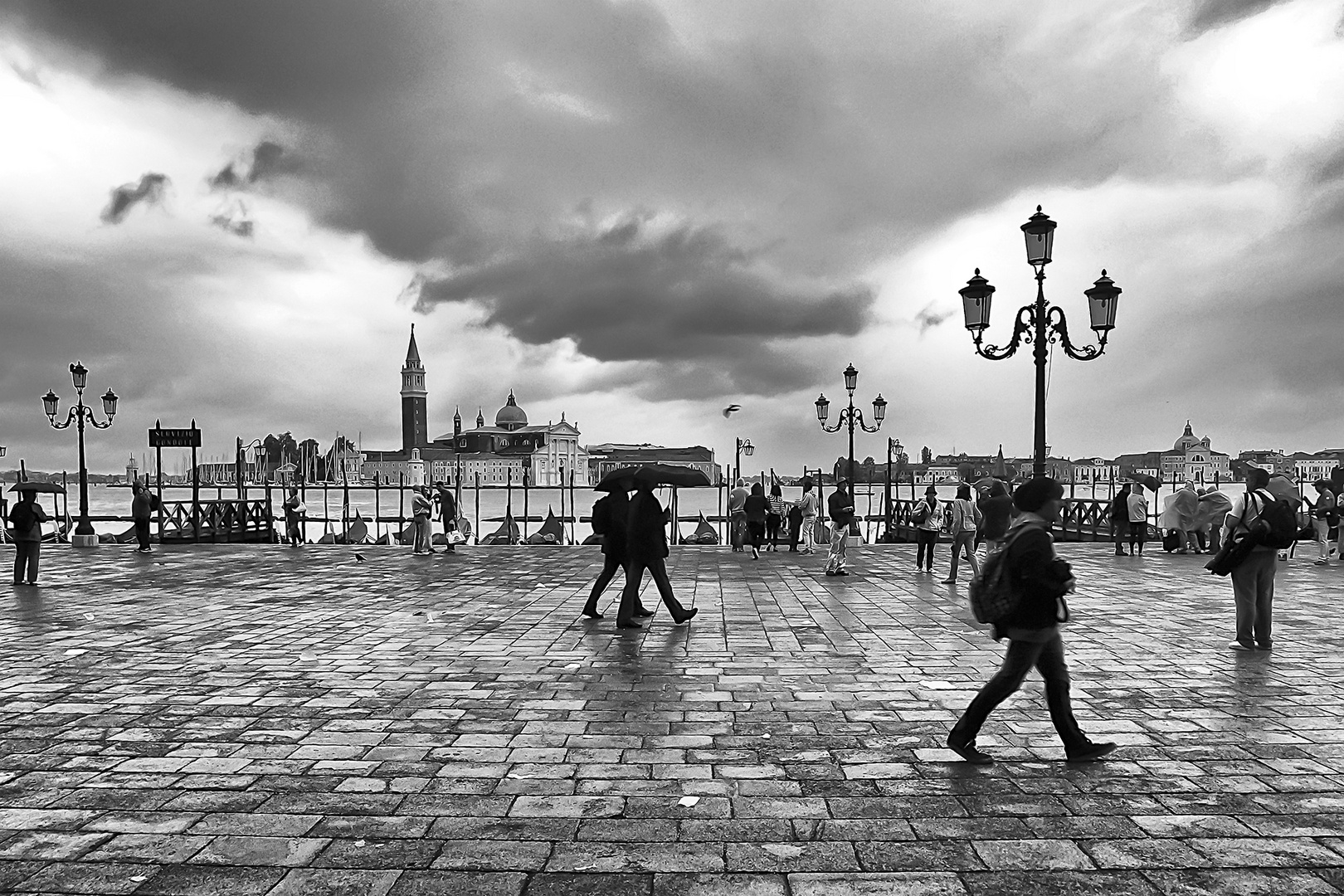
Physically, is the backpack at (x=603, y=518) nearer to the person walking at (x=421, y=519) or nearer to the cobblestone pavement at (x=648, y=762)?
the cobblestone pavement at (x=648, y=762)

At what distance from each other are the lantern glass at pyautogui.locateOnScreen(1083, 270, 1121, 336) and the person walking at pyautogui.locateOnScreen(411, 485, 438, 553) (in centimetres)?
1333

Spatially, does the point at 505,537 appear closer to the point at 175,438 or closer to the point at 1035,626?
the point at 175,438

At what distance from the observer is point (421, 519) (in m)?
20.5

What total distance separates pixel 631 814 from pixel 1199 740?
3.56 metres

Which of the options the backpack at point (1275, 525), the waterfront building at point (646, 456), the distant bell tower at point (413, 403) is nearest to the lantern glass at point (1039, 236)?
the backpack at point (1275, 525)

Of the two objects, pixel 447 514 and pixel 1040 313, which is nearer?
pixel 1040 313

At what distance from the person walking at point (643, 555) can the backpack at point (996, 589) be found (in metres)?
5.02

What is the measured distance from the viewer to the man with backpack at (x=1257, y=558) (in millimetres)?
7930

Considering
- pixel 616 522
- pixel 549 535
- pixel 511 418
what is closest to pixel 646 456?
pixel 511 418

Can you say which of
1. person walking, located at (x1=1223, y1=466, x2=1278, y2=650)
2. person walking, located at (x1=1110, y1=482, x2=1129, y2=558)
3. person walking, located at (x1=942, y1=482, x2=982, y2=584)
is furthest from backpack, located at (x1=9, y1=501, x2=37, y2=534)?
person walking, located at (x1=1110, y1=482, x2=1129, y2=558)

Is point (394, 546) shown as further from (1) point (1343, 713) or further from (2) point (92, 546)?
(1) point (1343, 713)

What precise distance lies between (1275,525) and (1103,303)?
680 centimetres

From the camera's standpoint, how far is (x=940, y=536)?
28.3 metres

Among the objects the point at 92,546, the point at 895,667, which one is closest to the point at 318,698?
the point at 895,667
